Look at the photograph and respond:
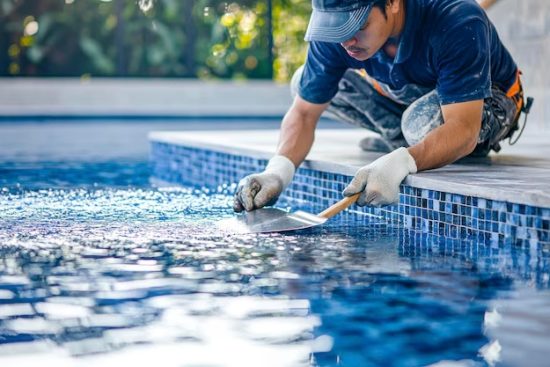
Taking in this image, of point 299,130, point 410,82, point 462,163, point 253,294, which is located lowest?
point 253,294

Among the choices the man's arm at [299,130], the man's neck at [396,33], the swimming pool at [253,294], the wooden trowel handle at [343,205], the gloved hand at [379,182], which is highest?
the man's neck at [396,33]

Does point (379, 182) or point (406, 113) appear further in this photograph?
point (406, 113)

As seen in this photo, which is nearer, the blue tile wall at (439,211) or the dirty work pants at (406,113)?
the blue tile wall at (439,211)

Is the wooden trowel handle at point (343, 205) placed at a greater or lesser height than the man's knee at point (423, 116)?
lesser

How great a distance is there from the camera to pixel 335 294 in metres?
2.15

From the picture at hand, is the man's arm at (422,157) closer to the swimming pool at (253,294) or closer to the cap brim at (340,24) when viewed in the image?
the swimming pool at (253,294)

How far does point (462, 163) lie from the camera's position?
354 centimetres

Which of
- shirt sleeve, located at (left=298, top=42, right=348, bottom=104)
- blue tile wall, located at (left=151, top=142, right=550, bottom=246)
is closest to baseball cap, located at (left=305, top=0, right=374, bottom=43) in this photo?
shirt sleeve, located at (left=298, top=42, right=348, bottom=104)

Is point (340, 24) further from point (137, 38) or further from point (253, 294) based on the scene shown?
point (137, 38)

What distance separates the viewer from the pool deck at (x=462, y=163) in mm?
2770

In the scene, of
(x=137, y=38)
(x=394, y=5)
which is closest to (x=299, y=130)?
(x=394, y=5)

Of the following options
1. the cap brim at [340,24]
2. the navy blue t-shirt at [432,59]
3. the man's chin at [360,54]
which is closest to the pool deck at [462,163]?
the navy blue t-shirt at [432,59]

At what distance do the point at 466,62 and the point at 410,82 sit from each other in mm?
472

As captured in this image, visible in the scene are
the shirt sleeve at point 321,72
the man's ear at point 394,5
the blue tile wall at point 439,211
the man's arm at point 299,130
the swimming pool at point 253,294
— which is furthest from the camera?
the man's arm at point 299,130
